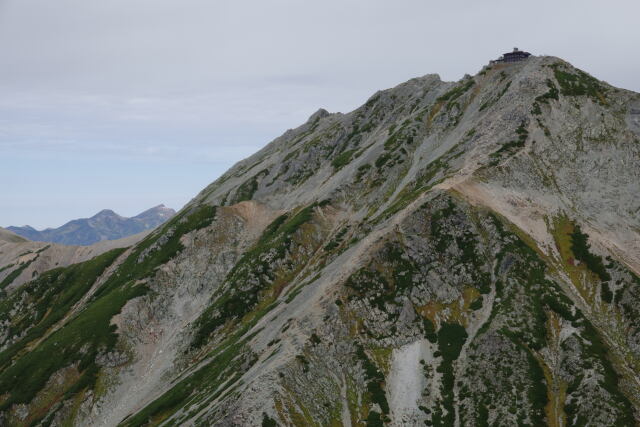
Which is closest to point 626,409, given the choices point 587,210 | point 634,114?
point 587,210

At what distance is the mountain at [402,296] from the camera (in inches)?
2680

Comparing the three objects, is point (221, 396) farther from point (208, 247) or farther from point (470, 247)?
point (208, 247)

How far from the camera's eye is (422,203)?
94562 millimetres

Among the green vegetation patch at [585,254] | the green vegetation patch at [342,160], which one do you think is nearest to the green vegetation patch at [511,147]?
the green vegetation patch at [585,254]

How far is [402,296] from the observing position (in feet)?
273

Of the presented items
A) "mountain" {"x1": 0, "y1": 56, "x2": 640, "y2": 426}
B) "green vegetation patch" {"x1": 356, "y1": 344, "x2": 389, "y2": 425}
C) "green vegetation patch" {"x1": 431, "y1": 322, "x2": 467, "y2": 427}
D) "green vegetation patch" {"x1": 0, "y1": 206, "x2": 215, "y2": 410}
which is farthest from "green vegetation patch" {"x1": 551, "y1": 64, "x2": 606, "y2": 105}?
"green vegetation patch" {"x1": 0, "y1": 206, "x2": 215, "y2": 410}

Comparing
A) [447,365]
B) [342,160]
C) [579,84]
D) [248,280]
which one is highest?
[342,160]

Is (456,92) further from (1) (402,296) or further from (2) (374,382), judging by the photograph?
(2) (374,382)

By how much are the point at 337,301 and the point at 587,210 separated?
2113 inches

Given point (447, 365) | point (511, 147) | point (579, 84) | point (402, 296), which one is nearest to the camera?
point (447, 365)

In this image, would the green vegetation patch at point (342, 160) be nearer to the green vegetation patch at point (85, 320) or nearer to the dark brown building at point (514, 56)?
the green vegetation patch at point (85, 320)

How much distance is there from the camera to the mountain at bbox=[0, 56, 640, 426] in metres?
68.1

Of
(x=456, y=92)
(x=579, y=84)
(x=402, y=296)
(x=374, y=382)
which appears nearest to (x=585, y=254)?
(x=402, y=296)

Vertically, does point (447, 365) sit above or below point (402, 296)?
below
